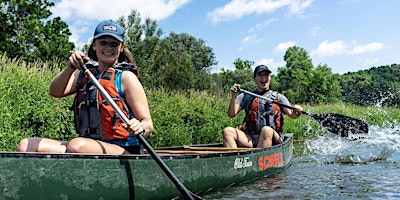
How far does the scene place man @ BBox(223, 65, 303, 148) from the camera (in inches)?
230

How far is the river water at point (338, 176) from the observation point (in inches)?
170

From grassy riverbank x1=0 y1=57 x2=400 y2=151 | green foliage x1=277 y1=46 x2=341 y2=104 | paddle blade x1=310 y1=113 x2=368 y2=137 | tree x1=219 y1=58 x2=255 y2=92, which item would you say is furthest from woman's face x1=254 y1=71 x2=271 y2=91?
tree x1=219 y1=58 x2=255 y2=92

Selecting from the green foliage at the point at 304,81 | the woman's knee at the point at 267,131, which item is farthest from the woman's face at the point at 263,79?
the green foliage at the point at 304,81

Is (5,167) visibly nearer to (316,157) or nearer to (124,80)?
(124,80)

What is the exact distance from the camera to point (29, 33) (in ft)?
62.8

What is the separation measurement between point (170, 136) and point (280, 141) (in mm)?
3109

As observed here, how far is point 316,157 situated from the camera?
7426 mm

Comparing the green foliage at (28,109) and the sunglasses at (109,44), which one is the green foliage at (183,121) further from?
the sunglasses at (109,44)

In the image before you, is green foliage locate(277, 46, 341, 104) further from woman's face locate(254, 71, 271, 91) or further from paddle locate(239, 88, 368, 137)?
woman's face locate(254, 71, 271, 91)

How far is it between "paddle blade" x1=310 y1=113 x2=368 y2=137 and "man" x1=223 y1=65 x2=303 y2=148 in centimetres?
128

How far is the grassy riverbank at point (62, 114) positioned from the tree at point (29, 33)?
955cm

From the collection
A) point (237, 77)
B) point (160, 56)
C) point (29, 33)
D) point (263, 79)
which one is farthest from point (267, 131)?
point (237, 77)

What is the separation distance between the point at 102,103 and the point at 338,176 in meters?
3.54

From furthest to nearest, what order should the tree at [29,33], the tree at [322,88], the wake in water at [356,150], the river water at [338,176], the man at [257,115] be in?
1. the tree at [322,88]
2. the tree at [29,33]
3. the wake in water at [356,150]
4. the man at [257,115]
5. the river water at [338,176]
